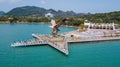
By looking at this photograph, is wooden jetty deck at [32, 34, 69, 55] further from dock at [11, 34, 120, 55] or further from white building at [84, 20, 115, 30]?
white building at [84, 20, 115, 30]

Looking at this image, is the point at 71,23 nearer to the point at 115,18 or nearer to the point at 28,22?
the point at 115,18

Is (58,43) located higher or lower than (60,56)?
higher

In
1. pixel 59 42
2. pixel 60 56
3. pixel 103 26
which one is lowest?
pixel 60 56

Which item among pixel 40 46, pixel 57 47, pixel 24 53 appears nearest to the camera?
pixel 24 53

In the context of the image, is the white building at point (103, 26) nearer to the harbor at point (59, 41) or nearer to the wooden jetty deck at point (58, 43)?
the harbor at point (59, 41)

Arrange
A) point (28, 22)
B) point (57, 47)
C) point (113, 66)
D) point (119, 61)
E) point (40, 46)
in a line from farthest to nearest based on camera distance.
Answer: point (28, 22)
point (40, 46)
point (57, 47)
point (119, 61)
point (113, 66)

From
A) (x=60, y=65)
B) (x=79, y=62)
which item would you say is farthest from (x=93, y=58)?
(x=60, y=65)

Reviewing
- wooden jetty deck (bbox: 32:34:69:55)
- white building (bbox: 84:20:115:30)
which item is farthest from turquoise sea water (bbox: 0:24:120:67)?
white building (bbox: 84:20:115:30)

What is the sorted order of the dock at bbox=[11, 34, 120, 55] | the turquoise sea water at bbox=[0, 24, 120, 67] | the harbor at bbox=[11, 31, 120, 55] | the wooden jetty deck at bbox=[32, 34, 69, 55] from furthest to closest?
1. the harbor at bbox=[11, 31, 120, 55]
2. the dock at bbox=[11, 34, 120, 55]
3. the wooden jetty deck at bbox=[32, 34, 69, 55]
4. the turquoise sea water at bbox=[0, 24, 120, 67]

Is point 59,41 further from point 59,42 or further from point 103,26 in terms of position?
point 103,26

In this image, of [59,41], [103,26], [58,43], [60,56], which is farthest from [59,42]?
[103,26]

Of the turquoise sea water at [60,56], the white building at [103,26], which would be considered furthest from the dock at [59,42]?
the white building at [103,26]
